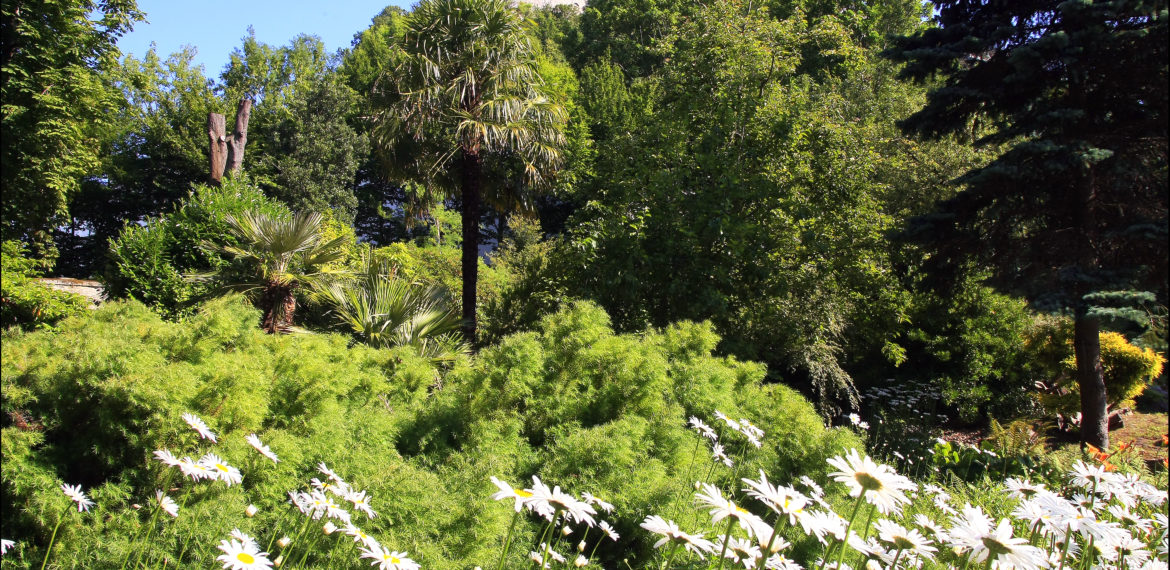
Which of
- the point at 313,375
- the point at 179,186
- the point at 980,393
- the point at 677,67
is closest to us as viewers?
the point at 313,375

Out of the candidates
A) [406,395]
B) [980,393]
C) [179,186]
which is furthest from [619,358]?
[179,186]

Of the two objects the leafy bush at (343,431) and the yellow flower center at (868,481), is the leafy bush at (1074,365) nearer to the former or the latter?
the leafy bush at (343,431)

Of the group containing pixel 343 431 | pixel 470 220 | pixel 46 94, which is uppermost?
pixel 46 94

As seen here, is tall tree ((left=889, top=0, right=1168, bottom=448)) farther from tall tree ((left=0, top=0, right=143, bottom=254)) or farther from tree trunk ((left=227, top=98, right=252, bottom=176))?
tree trunk ((left=227, top=98, right=252, bottom=176))

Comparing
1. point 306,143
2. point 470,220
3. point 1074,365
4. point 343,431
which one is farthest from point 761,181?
point 306,143

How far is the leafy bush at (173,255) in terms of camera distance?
7.18 metres

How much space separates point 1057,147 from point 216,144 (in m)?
13.4

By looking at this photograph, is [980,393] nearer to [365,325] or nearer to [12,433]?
[365,325]

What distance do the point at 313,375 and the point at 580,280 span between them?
15.7ft

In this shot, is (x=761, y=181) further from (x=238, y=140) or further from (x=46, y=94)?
(x=238, y=140)

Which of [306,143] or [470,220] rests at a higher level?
[306,143]

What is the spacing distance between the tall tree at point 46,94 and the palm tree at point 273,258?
1.59 m

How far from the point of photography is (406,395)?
4008 millimetres

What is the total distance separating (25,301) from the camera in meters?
6.72
